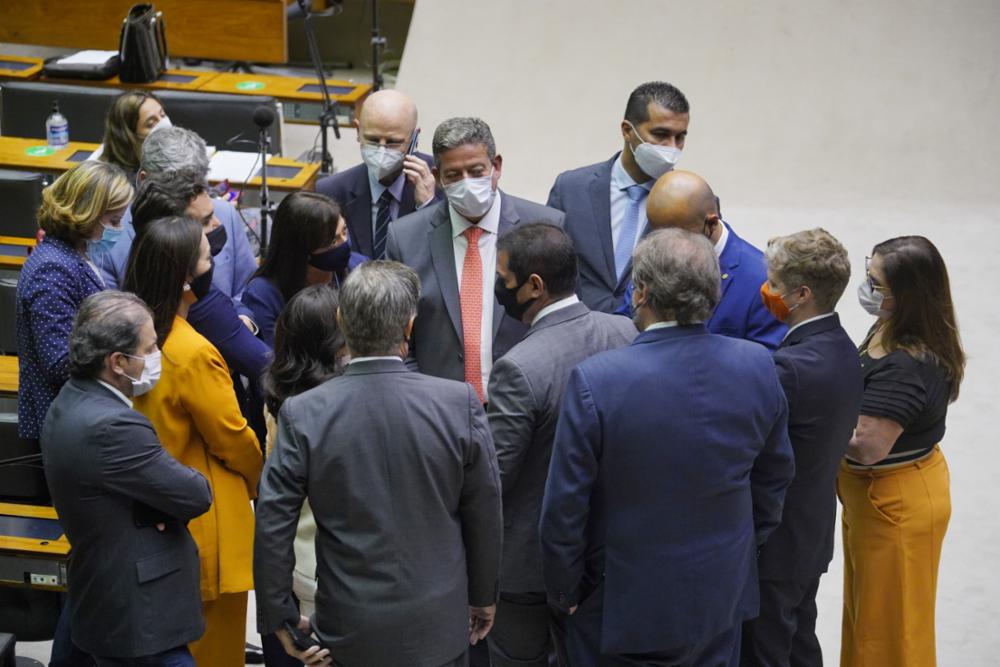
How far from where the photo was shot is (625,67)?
7938 millimetres

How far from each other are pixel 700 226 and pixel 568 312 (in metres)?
0.60

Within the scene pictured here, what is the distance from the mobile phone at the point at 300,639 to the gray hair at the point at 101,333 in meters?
0.67

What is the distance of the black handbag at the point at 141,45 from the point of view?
260 inches

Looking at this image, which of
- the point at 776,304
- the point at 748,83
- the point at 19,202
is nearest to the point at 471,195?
the point at 776,304

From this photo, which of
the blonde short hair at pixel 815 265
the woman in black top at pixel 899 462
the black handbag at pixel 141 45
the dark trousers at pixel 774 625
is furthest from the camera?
the black handbag at pixel 141 45

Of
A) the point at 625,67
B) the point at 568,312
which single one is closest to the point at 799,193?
the point at 625,67

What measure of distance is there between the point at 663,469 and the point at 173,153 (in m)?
2.02

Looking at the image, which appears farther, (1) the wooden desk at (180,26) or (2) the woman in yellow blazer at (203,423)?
(1) the wooden desk at (180,26)

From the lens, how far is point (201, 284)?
3082 mm

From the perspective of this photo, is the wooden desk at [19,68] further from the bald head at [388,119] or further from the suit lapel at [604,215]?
the suit lapel at [604,215]

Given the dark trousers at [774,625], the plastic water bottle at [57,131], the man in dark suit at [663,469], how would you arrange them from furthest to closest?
1. the plastic water bottle at [57,131]
2. the dark trousers at [774,625]
3. the man in dark suit at [663,469]

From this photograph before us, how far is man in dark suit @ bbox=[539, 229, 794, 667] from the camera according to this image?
2459mm

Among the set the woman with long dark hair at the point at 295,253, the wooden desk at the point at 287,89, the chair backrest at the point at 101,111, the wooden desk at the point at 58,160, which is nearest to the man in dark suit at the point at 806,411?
the woman with long dark hair at the point at 295,253

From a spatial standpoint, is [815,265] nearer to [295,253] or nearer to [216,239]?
[295,253]
